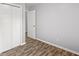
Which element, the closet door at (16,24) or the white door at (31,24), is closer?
the closet door at (16,24)

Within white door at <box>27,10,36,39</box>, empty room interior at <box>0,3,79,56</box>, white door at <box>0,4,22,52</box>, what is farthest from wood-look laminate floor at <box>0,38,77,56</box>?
white door at <box>27,10,36,39</box>

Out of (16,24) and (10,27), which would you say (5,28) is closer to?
(10,27)

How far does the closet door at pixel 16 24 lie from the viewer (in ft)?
9.21

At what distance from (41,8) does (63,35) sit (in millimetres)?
1453

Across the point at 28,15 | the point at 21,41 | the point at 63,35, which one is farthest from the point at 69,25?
the point at 28,15

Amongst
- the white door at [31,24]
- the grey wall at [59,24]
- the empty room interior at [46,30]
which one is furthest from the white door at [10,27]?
the white door at [31,24]

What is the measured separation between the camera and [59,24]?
2957 millimetres

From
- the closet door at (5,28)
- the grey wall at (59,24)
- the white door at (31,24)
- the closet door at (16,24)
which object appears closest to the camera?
the closet door at (5,28)

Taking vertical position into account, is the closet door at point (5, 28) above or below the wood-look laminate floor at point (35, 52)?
above

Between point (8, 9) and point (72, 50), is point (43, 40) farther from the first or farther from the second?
point (8, 9)

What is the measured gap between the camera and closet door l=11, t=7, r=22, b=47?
9.21 ft

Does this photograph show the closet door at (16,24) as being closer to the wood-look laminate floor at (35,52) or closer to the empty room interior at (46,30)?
the empty room interior at (46,30)

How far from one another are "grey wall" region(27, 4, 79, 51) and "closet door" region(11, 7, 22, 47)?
987mm

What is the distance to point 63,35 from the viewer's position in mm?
2863
